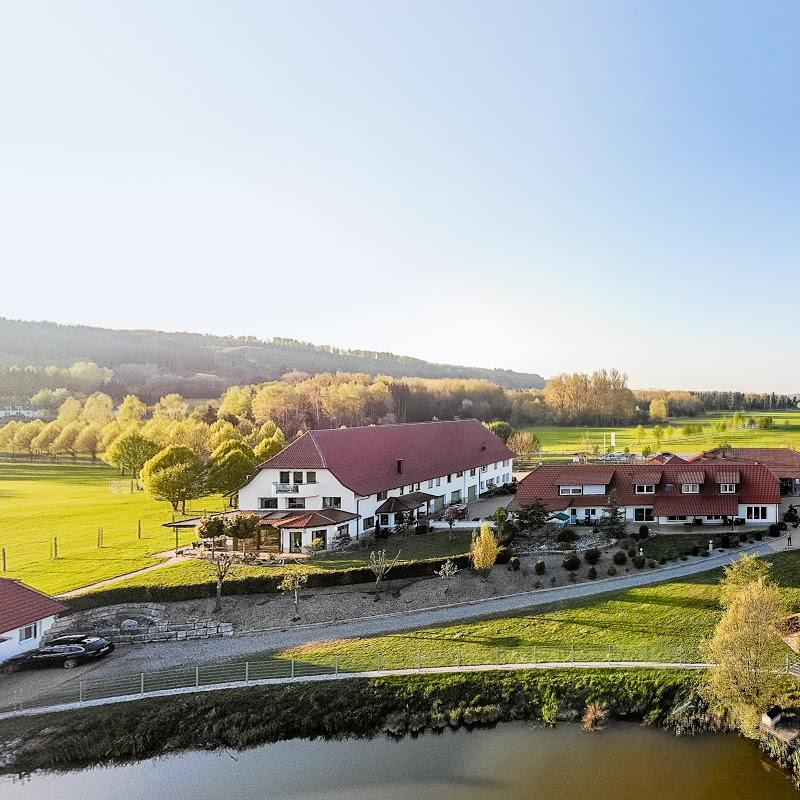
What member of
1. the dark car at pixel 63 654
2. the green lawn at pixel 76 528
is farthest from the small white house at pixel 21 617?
the green lawn at pixel 76 528

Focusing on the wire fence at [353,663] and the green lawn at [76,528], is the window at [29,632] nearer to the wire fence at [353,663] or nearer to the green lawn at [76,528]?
Answer: the wire fence at [353,663]

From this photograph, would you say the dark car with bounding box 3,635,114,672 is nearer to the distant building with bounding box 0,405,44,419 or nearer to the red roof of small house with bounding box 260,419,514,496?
the red roof of small house with bounding box 260,419,514,496

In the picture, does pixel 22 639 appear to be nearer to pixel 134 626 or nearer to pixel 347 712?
pixel 134 626

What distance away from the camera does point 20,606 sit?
80.8 ft

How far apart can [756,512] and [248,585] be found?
32034 mm

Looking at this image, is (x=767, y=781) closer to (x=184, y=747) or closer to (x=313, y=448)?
(x=184, y=747)

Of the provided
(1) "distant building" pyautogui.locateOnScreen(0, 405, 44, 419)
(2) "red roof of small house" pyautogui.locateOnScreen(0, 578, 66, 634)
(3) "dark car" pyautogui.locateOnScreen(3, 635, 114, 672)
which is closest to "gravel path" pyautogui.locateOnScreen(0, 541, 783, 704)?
(3) "dark car" pyautogui.locateOnScreen(3, 635, 114, 672)

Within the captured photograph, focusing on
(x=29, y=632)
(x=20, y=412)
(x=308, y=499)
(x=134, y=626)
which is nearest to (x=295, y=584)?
(x=134, y=626)

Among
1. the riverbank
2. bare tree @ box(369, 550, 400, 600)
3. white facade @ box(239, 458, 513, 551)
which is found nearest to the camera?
the riverbank

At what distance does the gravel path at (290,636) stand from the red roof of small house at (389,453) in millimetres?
12773

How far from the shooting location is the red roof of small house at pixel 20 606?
23.8 m

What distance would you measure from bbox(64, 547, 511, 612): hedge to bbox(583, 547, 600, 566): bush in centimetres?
415

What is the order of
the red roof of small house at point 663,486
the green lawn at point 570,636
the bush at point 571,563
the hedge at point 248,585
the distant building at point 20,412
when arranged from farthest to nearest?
the distant building at point 20,412, the red roof of small house at point 663,486, the bush at point 571,563, the hedge at point 248,585, the green lawn at point 570,636

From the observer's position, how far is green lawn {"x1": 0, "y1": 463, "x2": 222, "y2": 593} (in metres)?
34.1
